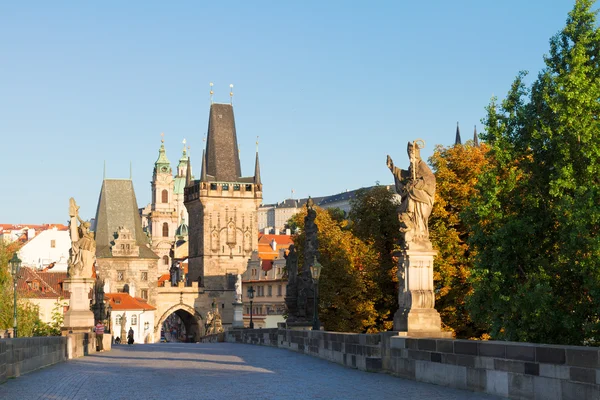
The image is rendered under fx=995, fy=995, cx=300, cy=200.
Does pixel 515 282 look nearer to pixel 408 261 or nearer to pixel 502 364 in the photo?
pixel 408 261

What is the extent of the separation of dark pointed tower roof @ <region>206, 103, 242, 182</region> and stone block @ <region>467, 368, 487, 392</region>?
12016cm

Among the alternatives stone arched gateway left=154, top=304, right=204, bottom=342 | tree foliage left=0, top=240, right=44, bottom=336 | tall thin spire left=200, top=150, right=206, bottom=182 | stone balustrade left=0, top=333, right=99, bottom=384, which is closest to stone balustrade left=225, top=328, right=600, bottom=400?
stone balustrade left=0, top=333, right=99, bottom=384

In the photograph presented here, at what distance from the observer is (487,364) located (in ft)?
44.7

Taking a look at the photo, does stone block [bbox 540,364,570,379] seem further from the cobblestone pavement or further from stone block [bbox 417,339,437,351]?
stone block [bbox 417,339,437,351]

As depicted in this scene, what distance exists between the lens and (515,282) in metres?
31.4

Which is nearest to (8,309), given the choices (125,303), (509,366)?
(509,366)

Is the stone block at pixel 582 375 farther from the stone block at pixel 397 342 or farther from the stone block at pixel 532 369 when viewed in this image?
the stone block at pixel 397 342

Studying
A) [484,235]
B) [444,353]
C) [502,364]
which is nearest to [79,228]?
[484,235]

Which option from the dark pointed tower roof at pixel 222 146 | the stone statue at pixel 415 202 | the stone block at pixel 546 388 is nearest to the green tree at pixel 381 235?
the stone statue at pixel 415 202

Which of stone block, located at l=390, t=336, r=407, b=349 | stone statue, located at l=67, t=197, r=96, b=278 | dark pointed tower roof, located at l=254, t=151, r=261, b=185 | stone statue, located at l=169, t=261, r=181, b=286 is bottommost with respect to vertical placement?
stone block, located at l=390, t=336, r=407, b=349

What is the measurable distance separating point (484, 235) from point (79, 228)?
13403 mm

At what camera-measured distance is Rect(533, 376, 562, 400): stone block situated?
38.1 feet

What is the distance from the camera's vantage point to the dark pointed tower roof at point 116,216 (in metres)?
136

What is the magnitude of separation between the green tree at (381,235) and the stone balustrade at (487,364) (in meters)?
29.8
